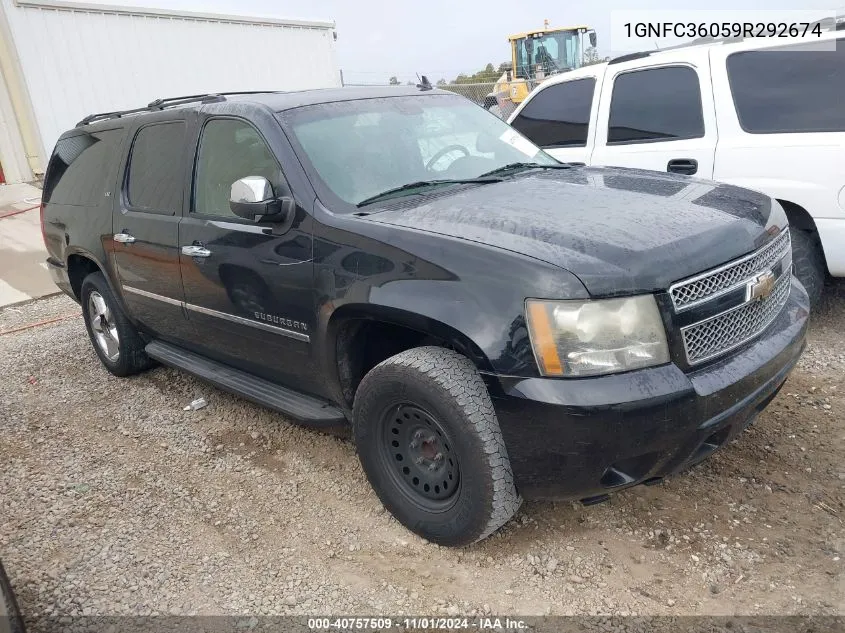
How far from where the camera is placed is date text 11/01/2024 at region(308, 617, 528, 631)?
233 cm

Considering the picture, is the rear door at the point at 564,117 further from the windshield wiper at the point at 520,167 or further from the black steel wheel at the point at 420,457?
the black steel wheel at the point at 420,457

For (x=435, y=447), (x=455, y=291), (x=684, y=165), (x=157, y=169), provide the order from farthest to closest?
(x=684, y=165) → (x=157, y=169) → (x=435, y=447) → (x=455, y=291)

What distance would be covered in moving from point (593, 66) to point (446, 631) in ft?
15.7

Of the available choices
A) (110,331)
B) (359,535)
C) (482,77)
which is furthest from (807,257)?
(482,77)

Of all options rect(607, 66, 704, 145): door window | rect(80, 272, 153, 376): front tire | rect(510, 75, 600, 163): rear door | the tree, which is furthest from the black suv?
the tree

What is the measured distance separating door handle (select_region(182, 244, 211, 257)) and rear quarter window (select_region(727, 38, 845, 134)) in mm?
3612

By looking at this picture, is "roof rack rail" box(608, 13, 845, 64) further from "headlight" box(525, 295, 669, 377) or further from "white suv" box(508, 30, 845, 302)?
"headlight" box(525, 295, 669, 377)

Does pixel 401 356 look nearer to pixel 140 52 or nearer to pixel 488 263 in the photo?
pixel 488 263

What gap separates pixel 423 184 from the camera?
317cm

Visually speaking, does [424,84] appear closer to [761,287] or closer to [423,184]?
[423,184]

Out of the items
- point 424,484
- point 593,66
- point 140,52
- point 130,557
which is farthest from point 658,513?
point 140,52

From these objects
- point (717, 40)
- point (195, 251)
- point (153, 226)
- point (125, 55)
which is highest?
point (125, 55)

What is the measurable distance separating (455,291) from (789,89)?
3326 millimetres

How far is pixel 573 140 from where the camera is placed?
5.53m
